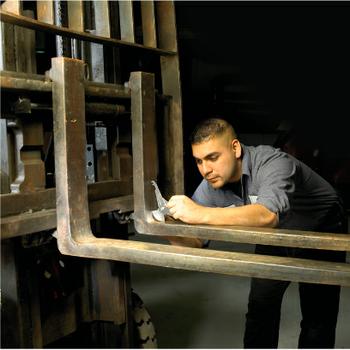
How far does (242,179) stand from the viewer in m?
2.72

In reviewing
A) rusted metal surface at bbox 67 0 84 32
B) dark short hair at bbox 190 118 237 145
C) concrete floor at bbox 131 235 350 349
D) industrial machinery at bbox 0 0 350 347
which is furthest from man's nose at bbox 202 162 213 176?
concrete floor at bbox 131 235 350 349

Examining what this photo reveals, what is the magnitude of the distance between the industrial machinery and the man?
0.94ft

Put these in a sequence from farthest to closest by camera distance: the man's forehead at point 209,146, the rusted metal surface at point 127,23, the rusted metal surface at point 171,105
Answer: the man's forehead at point 209,146
the rusted metal surface at point 171,105
the rusted metal surface at point 127,23

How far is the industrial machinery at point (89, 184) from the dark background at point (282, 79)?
3.04 metres

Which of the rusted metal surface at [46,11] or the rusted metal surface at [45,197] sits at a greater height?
the rusted metal surface at [46,11]

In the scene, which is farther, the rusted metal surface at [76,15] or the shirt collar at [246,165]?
the shirt collar at [246,165]

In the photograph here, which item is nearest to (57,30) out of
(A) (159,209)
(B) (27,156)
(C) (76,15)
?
(C) (76,15)

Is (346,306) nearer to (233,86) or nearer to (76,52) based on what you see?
(76,52)

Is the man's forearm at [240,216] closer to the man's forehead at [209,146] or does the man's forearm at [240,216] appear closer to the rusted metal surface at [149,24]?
the man's forehead at [209,146]

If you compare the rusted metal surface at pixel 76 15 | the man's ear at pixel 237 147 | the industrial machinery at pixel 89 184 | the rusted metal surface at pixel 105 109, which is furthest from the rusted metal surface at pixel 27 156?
the man's ear at pixel 237 147

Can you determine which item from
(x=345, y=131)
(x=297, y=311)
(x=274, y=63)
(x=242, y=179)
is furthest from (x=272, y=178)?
(x=345, y=131)

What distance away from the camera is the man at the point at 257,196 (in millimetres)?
2621

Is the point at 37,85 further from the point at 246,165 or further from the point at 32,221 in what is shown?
the point at 246,165

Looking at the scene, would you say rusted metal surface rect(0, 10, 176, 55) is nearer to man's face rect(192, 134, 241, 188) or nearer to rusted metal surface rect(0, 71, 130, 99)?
rusted metal surface rect(0, 71, 130, 99)
